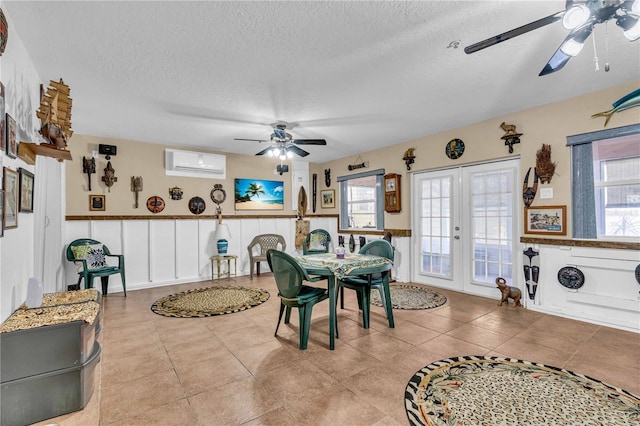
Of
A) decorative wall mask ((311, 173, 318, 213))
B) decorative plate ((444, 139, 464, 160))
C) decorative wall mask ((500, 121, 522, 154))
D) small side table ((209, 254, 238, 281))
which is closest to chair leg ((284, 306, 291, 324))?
small side table ((209, 254, 238, 281))

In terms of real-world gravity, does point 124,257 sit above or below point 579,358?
above

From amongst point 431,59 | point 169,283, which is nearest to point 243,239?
point 169,283

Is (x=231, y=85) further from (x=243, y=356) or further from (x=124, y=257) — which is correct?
(x=124, y=257)

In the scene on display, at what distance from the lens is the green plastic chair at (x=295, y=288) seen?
2.81m

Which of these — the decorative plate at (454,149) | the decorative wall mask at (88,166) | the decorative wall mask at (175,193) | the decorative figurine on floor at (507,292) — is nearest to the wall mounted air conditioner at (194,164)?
the decorative wall mask at (175,193)

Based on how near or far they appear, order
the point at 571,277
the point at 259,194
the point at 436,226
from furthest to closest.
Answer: the point at 259,194 → the point at 436,226 → the point at 571,277

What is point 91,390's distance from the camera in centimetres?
215

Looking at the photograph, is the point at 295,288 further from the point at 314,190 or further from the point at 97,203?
the point at 314,190

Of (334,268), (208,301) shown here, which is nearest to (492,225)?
(334,268)

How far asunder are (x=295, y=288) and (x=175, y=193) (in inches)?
157

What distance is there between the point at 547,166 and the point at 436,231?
1.92 meters

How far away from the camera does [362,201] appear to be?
6793mm

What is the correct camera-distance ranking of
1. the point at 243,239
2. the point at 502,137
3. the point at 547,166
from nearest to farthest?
the point at 547,166
the point at 502,137
the point at 243,239

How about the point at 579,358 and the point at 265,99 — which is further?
the point at 265,99
